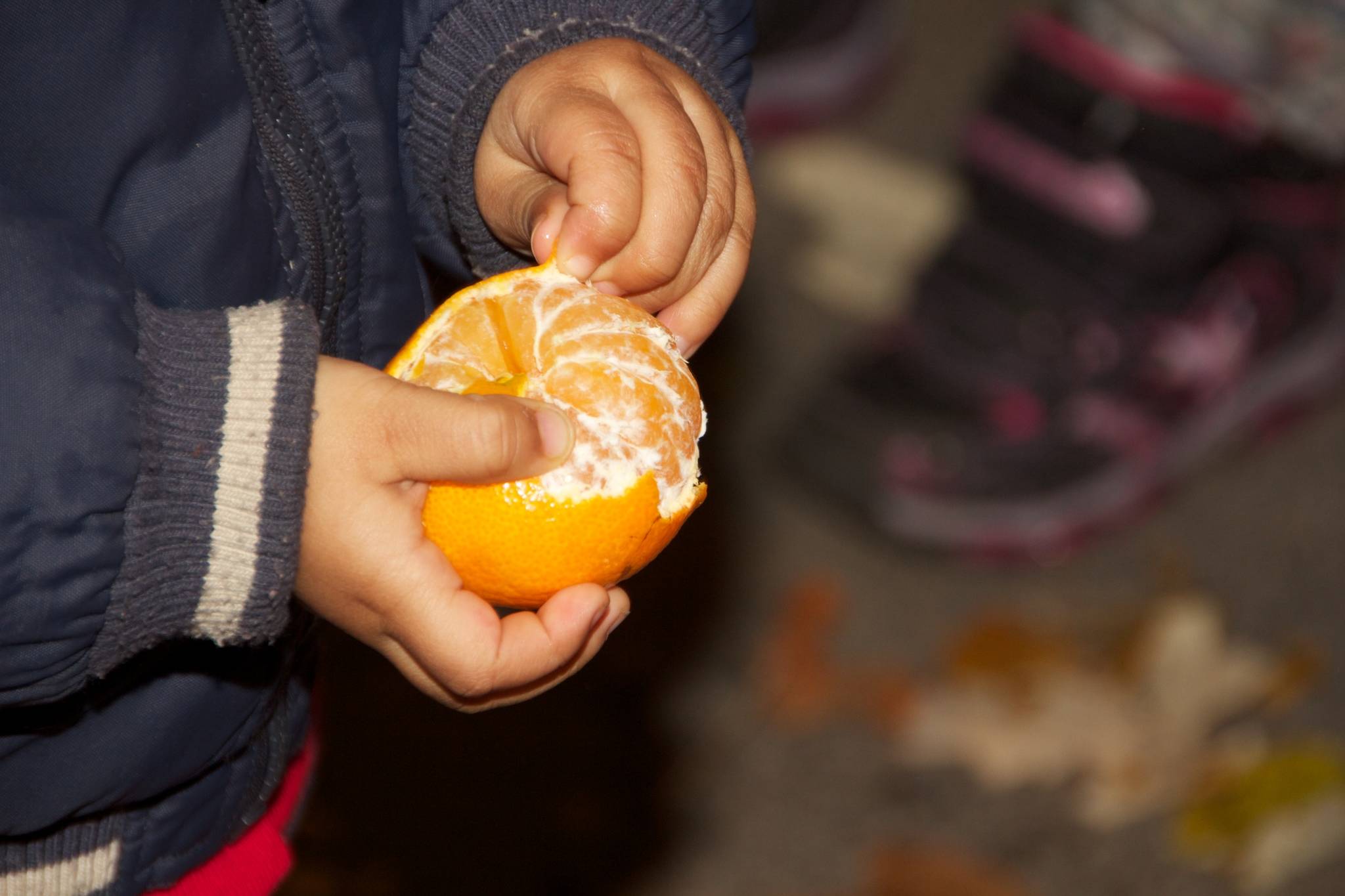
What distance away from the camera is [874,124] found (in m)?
3.11

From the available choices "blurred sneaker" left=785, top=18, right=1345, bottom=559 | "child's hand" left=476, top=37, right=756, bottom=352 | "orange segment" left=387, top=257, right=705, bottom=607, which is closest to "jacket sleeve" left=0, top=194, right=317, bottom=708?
"orange segment" left=387, top=257, right=705, bottom=607

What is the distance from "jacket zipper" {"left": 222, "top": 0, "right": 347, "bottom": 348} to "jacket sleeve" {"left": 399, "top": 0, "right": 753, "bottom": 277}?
0.46 feet

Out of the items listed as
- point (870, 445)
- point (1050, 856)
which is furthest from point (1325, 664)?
point (870, 445)

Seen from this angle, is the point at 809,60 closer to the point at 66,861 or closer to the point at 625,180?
the point at 625,180

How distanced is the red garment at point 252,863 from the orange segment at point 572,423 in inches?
16.7

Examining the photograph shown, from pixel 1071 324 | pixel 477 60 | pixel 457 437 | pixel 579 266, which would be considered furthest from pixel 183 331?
pixel 1071 324

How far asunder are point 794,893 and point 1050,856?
41cm

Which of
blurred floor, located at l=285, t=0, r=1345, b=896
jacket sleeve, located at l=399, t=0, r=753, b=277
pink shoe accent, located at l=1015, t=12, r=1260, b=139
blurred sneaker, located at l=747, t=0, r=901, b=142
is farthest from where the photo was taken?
blurred sneaker, located at l=747, t=0, r=901, b=142

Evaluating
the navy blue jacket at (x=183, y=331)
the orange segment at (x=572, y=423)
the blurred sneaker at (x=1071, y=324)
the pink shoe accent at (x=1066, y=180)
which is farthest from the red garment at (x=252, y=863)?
the pink shoe accent at (x=1066, y=180)

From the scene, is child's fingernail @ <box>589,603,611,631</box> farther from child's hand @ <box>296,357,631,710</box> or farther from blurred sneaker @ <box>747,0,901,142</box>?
blurred sneaker @ <box>747,0,901,142</box>

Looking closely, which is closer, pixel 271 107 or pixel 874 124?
pixel 271 107

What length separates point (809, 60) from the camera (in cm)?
302

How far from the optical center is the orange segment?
0.98 m

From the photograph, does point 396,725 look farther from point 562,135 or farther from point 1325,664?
point 1325,664
